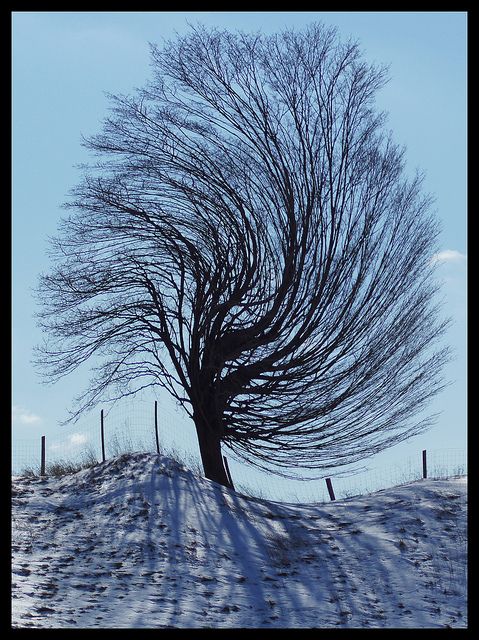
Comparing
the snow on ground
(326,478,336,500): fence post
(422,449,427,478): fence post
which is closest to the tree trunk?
the snow on ground

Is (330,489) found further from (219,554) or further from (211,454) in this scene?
(219,554)

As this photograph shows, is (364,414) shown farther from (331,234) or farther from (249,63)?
(249,63)

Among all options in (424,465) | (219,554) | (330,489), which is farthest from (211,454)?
(424,465)

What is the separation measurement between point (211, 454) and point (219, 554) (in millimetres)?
4697

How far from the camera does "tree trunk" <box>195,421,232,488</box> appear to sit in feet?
→ 62.8

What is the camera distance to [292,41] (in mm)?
18797

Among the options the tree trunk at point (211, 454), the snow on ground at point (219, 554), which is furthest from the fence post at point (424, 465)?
the tree trunk at point (211, 454)

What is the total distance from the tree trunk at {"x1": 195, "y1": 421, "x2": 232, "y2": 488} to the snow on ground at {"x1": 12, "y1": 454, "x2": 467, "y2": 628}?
52.6 inches

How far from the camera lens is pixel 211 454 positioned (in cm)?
1919

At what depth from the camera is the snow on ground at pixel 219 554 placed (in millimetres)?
12312
